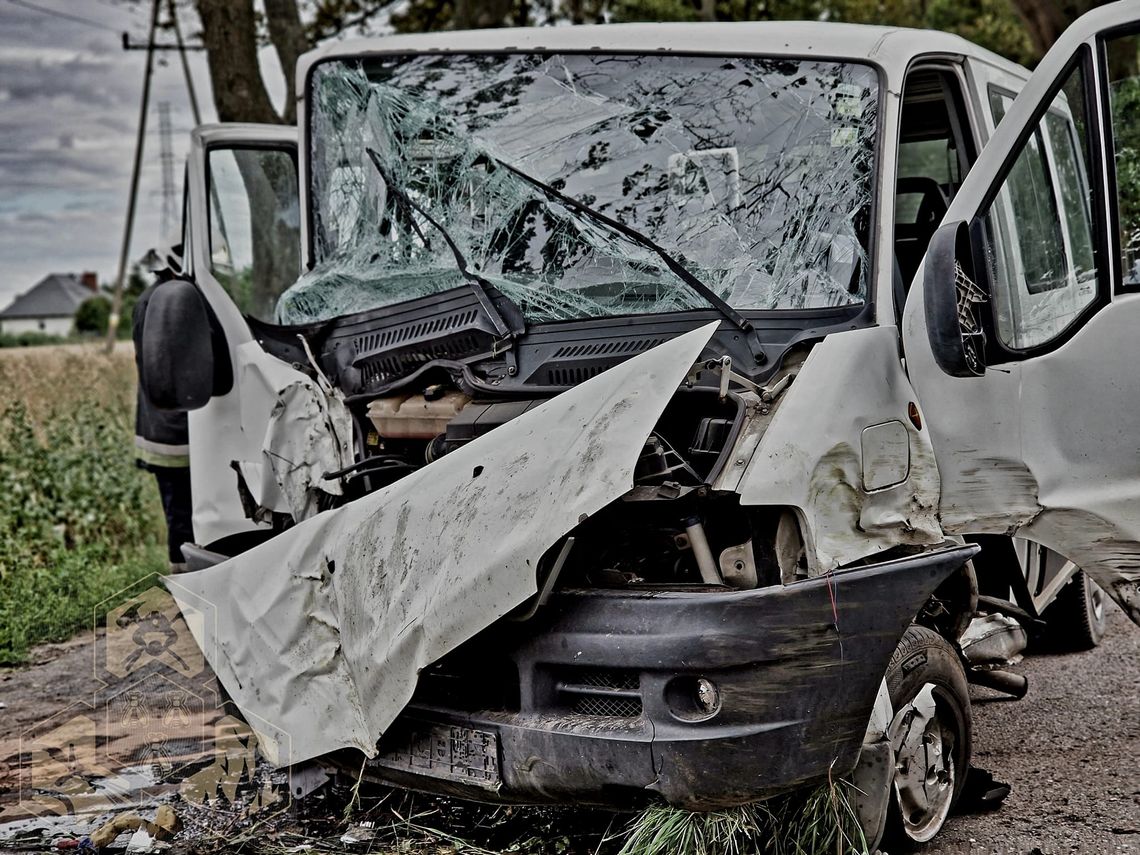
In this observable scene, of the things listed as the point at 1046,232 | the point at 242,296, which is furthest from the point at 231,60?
the point at 1046,232

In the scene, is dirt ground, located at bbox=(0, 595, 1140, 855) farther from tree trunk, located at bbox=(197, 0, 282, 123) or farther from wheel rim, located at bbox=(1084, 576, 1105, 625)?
tree trunk, located at bbox=(197, 0, 282, 123)

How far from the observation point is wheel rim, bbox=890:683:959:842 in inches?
146

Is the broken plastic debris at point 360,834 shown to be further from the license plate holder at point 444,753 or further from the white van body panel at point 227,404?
the white van body panel at point 227,404

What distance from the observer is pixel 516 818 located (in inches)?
158

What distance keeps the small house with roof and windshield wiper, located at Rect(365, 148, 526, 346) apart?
190 feet

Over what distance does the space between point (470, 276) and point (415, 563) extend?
52.1 inches

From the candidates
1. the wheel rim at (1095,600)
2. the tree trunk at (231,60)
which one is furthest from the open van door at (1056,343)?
the tree trunk at (231,60)

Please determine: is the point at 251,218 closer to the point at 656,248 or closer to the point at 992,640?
the point at 656,248

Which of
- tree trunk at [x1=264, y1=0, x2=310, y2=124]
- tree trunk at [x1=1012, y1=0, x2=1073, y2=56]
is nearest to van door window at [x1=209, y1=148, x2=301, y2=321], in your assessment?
tree trunk at [x1=264, y1=0, x2=310, y2=124]

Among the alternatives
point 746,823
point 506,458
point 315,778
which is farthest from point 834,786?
point 315,778

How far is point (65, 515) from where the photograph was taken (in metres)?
8.18

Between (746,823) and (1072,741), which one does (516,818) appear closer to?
(746,823)

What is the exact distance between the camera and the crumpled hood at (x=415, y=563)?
10.6 ft

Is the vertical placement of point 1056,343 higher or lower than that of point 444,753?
higher
